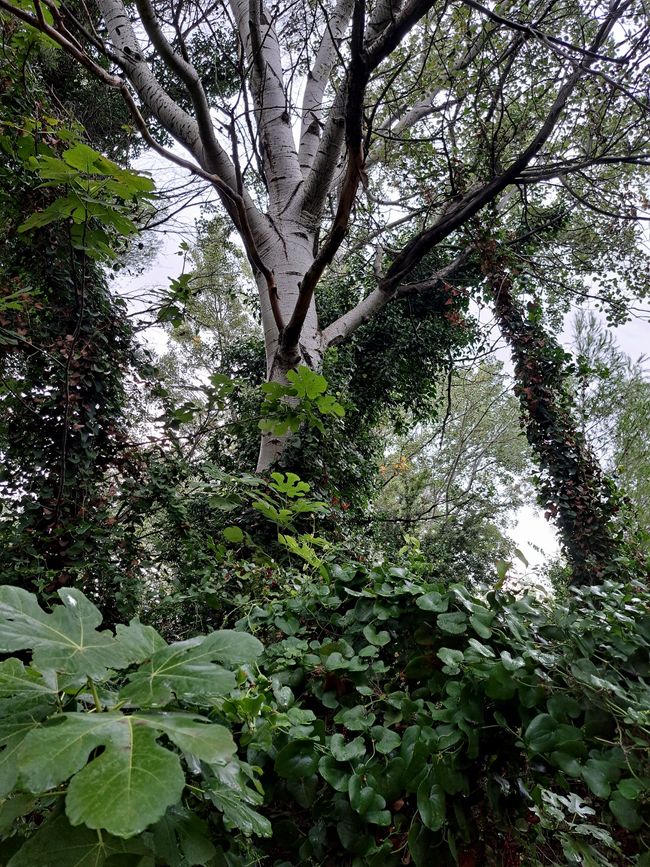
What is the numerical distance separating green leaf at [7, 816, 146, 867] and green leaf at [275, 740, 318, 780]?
1.11 feet

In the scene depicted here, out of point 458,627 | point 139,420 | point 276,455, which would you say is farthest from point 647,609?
point 139,420

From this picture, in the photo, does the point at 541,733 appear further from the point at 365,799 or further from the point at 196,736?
the point at 196,736

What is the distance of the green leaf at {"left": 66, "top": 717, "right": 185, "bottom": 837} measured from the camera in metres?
0.32

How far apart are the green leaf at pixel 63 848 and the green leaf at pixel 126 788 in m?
0.13

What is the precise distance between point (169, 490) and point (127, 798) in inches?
92.0

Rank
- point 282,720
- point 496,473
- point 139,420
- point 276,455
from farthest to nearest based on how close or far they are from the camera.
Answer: point 496,473
point 139,420
point 276,455
point 282,720

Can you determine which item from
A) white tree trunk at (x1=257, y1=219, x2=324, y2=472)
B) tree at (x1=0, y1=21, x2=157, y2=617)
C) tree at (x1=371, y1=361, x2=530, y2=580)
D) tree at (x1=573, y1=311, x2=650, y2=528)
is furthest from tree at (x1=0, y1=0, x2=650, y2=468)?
tree at (x1=371, y1=361, x2=530, y2=580)

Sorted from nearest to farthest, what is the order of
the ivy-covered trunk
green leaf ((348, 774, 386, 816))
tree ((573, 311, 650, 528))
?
green leaf ((348, 774, 386, 816)), the ivy-covered trunk, tree ((573, 311, 650, 528))

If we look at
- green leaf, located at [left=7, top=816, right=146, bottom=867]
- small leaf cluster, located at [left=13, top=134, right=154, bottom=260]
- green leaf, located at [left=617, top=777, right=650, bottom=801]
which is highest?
small leaf cluster, located at [left=13, top=134, right=154, bottom=260]

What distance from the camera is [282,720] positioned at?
718 mm

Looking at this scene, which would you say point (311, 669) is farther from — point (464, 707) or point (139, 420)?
point (139, 420)

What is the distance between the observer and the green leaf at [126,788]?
319 millimetres

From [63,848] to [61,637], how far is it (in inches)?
7.2

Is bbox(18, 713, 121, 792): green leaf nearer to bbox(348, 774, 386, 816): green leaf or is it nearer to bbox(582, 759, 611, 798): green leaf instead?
bbox(348, 774, 386, 816): green leaf
